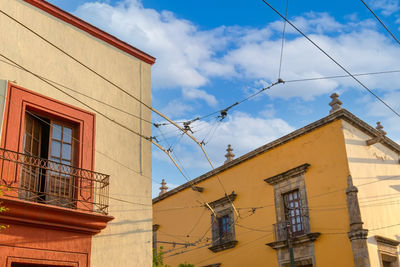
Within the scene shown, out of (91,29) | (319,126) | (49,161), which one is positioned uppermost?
(319,126)

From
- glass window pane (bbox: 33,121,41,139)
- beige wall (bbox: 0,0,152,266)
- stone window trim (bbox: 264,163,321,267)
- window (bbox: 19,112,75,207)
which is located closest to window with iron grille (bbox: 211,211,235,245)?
stone window trim (bbox: 264,163,321,267)

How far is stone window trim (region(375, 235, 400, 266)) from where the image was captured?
1503cm

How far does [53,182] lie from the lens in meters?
8.39

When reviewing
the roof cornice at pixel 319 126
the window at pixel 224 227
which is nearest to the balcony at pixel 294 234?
the window at pixel 224 227

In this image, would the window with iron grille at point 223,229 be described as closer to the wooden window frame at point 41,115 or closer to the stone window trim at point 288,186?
the stone window trim at point 288,186

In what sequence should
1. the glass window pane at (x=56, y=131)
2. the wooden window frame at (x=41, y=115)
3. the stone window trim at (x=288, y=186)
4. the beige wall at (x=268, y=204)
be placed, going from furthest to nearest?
the stone window trim at (x=288, y=186) → the beige wall at (x=268, y=204) → the glass window pane at (x=56, y=131) → the wooden window frame at (x=41, y=115)

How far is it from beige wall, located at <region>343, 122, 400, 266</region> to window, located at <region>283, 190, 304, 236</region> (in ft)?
7.47

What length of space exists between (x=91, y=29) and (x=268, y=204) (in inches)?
412

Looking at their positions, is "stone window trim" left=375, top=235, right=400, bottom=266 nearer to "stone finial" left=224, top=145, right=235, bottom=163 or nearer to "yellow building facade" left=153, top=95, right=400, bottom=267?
"yellow building facade" left=153, top=95, right=400, bottom=267

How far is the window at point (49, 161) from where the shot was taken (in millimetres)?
8047

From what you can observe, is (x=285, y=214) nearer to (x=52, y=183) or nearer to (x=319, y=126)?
(x=319, y=126)

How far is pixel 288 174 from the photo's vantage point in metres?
17.3

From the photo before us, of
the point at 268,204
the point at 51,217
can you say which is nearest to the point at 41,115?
the point at 51,217

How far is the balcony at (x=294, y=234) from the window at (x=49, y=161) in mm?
8799
